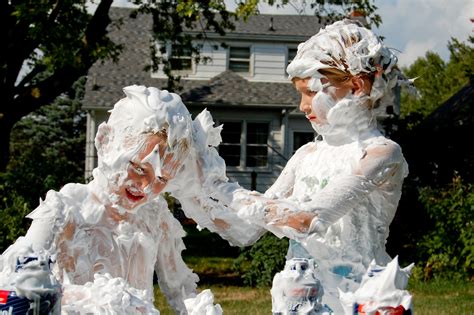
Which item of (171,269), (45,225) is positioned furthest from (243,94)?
(45,225)

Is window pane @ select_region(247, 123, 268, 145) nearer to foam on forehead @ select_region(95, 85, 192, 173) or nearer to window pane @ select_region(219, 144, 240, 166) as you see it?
window pane @ select_region(219, 144, 240, 166)

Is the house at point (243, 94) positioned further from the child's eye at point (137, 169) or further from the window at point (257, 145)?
the child's eye at point (137, 169)

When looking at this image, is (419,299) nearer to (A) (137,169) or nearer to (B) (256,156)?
(A) (137,169)

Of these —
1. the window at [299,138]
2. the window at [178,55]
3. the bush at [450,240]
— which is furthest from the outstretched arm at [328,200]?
the window at [299,138]

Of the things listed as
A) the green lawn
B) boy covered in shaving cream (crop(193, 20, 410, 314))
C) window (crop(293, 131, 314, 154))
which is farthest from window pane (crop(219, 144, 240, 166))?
boy covered in shaving cream (crop(193, 20, 410, 314))

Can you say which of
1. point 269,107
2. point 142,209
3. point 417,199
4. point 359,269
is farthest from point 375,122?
point 269,107

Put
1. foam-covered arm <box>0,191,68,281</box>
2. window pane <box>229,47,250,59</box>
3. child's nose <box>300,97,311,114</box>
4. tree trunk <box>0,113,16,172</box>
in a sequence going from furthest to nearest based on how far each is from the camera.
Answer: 1. window pane <box>229,47,250,59</box>
2. tree trunk <box>0,113,16,172</box>
3. child's nose <box>300,97,311,114</box>
4. foam-covered arm <box>0,191,68,281</box>

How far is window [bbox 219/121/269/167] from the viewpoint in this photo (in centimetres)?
2717

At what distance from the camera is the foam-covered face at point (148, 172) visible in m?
3.11

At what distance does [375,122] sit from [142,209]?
1210 mm

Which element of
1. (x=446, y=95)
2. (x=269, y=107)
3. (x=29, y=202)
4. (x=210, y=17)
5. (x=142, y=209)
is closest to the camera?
(x=142, y=209)

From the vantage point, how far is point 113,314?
8.29 feet

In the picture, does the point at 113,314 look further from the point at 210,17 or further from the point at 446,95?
the point at 446,95

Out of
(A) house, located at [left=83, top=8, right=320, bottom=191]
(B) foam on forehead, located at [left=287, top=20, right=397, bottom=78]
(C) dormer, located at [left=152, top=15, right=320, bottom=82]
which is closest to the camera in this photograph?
(B) foam on forehead, located at [left=287, top=20, right=397, bottom=78]
